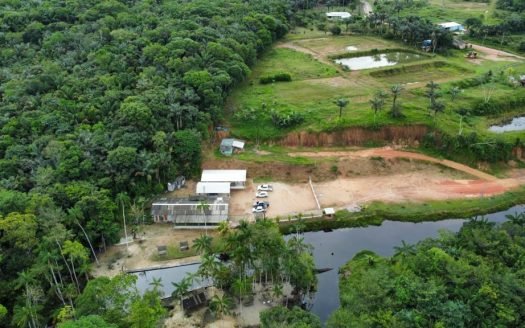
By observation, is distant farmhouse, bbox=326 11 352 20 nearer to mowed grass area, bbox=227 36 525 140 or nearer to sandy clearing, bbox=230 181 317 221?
mowed grass area, bbox=227 36 525 140

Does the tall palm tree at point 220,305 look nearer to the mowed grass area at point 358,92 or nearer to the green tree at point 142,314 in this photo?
the green tree at point 142,314

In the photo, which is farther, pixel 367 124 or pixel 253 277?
pixel 367 124

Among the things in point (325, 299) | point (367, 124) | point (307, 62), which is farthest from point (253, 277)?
point (307, 62)

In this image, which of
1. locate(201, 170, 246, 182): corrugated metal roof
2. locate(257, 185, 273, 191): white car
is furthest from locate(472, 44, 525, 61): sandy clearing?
locate(201, 170, 246, 182): corrugated metal roof

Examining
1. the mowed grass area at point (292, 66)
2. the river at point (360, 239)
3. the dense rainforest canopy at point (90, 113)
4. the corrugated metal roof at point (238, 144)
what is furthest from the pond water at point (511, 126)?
the dense rainforest canopy at point (90, 113)

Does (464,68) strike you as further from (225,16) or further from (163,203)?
(163,203)

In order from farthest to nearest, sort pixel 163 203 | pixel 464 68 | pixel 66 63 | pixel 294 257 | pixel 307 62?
pixel 307 62, pixel 464 68, pixel 66 63, pixel 163 203, pixel 294 257

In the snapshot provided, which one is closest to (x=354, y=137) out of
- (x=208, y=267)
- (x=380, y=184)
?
(x=380, y=184)
